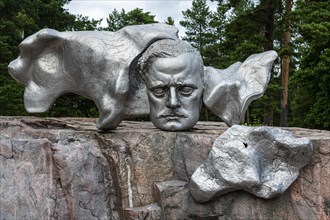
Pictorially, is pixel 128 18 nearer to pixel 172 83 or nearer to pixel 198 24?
pixel 198 24

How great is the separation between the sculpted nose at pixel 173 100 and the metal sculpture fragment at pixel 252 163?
0.50 metres

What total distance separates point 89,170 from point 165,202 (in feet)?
1.93

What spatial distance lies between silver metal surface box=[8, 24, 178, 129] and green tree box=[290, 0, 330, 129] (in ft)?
23.1

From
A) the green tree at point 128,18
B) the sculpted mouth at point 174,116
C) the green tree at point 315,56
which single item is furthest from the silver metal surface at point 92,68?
the green tree at point 128,18

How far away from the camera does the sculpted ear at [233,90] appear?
367 centimetres

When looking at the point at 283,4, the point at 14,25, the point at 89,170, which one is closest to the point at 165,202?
the point at 89,170

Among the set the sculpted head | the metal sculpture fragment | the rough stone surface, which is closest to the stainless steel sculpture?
the sculpted head

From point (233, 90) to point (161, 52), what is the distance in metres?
0.69

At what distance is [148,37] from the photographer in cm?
371

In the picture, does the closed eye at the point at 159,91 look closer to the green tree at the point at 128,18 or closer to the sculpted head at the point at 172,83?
the sculpted head at the point at 172,83

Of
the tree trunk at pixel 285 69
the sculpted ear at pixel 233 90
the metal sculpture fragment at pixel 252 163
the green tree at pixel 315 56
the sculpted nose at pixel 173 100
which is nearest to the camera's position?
the metal sculpture fragment at pixel 252 163

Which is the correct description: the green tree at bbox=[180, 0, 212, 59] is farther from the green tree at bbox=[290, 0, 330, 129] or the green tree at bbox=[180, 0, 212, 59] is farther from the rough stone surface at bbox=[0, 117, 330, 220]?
the rough stone surface at bbox=[0, 117, 330, 220]

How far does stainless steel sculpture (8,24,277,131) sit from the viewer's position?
11.4 ft

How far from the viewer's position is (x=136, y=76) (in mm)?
3740
